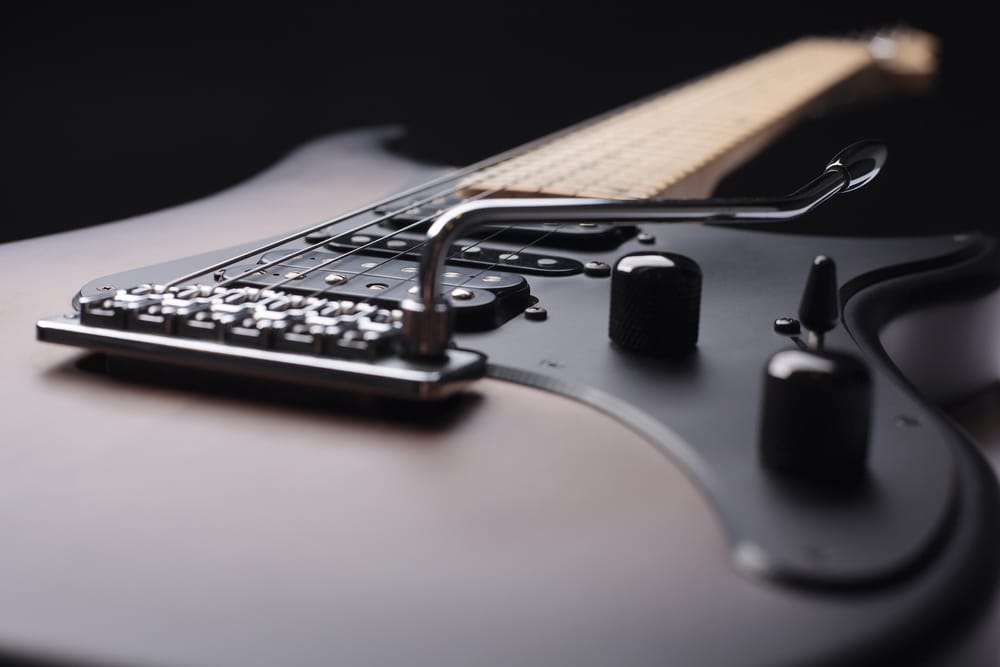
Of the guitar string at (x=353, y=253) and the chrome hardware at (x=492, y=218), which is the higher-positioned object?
the chrome hardware at (x=492, y=218)

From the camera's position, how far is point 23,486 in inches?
20.6

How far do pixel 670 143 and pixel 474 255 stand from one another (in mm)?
580

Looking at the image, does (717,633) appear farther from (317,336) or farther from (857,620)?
(317,336)

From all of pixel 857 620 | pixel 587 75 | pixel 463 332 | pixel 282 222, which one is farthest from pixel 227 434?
pixel 587 75

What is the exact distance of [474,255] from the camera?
876mm

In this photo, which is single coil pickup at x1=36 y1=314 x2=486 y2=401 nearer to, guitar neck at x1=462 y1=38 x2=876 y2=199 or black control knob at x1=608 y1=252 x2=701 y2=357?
black control knob at x1=608 y1=252 x2=701 y2=357

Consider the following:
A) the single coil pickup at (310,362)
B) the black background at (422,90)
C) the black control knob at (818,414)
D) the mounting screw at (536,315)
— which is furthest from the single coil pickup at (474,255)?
the black background at (422,90)

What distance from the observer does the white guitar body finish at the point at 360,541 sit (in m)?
0.40

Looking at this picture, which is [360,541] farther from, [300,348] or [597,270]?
[597,270]

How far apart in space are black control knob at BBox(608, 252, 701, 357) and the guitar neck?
0.40m

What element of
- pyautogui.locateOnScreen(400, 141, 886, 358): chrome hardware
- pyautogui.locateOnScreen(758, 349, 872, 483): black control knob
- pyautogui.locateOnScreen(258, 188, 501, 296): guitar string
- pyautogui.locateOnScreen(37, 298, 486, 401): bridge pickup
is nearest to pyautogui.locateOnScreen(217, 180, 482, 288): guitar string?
pyautogui.locateOnScreen(258, 188, 501, 296): guitar string

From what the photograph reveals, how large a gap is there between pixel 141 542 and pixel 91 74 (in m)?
1.59

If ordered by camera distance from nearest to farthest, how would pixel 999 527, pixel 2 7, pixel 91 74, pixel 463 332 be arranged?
pixel 999 527, pixel 463 332, pixel 2 7, pixel 91 74

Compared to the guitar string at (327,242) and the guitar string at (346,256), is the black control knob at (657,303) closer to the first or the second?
the guitar string at (346,256)
